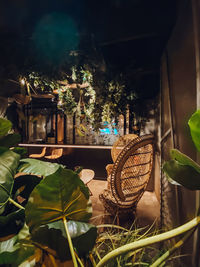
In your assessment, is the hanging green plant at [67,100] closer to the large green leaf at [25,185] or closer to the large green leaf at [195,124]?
the large green leaf at [25,185]

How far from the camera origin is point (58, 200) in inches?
19.5

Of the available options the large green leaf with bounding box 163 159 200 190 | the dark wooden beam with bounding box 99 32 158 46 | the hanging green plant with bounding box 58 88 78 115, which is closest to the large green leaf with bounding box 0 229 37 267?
the large green leaf with bounding box 163 159 200 190

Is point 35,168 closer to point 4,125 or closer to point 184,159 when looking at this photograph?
point 4,125

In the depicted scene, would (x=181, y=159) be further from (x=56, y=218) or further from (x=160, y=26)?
(x=160, y=26)

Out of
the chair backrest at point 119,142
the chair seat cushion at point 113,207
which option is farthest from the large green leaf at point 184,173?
the chair backrest at point 119,142

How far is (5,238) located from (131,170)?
1543mm

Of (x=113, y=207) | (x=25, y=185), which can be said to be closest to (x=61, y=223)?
(x=25, y=185)

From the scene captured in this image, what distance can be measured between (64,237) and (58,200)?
0.44 feet

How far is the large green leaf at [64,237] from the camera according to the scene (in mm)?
497

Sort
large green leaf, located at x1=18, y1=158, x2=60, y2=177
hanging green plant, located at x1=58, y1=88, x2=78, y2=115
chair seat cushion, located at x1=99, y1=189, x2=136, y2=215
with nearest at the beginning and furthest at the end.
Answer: large green leaf, located at x1=18, y1=158, x2=60, y2=177 < chair seat cushion, located at x1=99, y1=189, x2=136, y2=215 < hanging green plant, located at x1=58, y1=88, x2=78, y2=115

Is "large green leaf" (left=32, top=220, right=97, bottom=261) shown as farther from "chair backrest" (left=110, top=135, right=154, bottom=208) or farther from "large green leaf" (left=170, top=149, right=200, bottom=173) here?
"chair backrest" (left=110, top=135, right=154, bottom=208)

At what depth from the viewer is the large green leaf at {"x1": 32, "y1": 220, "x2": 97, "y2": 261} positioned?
19.6 inches

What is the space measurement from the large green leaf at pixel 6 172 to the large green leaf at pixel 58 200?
0.51ft

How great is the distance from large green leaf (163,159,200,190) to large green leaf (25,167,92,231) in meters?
0.32
